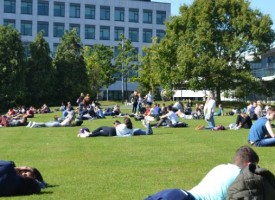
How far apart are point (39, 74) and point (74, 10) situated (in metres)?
36.3

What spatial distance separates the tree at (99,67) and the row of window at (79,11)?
42.8ft

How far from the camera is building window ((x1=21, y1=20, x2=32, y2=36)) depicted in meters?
94.1

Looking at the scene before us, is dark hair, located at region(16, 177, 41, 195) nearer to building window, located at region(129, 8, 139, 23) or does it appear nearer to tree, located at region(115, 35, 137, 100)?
tree, located at region(115, 35, 137, 100)

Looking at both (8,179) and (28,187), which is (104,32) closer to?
(28,187)

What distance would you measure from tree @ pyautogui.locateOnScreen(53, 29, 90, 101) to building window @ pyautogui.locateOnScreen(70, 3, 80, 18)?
94.5 feet

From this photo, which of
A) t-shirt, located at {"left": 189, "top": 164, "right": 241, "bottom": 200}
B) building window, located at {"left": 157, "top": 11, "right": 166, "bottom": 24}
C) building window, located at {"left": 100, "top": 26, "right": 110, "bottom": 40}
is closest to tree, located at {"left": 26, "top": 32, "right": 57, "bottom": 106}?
building window, located at {"left": 100, "top": 26, "right": 110, "bottom": 40}

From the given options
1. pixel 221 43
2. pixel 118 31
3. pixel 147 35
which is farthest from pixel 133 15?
pixel 221 43

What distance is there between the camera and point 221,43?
59906mm

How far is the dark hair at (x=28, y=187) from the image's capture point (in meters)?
9.60

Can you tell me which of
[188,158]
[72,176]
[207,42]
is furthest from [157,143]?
[207,42]

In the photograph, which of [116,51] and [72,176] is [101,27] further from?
[72,176]

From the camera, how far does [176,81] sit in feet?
202

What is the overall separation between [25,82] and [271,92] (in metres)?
30.6

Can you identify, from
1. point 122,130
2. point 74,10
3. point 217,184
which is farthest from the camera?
point 74,10
